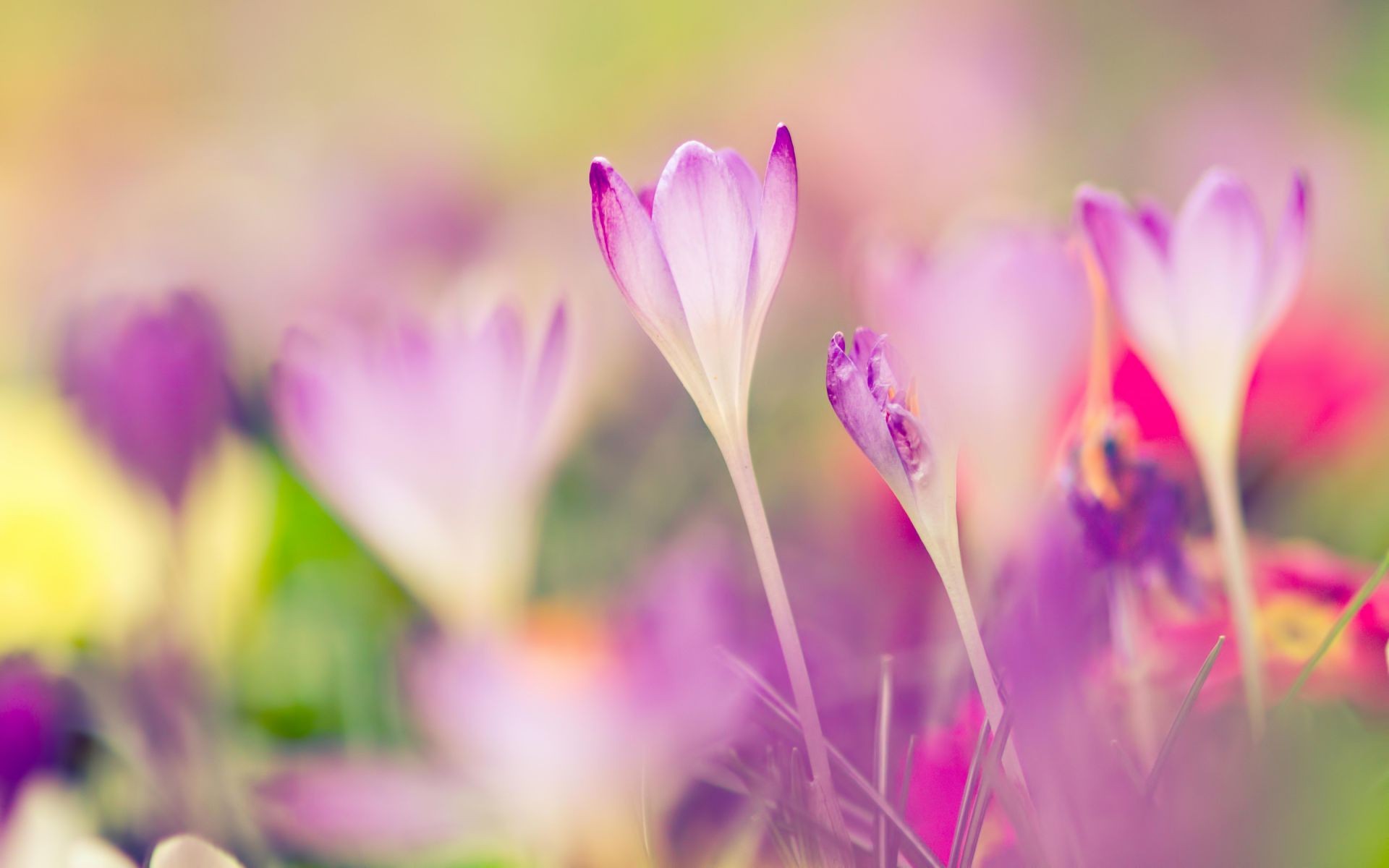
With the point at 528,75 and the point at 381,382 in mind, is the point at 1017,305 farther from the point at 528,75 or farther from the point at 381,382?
the point at 528,75

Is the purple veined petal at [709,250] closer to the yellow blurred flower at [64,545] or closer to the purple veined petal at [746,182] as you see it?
the purple veined petal at [746,182]

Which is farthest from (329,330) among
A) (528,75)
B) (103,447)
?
(528,75)

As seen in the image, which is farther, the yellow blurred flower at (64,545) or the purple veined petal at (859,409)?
the yellow blurred flower at (64,545)

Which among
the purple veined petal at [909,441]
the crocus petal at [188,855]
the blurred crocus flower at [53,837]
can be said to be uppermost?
the purple veined petal at [909,441]

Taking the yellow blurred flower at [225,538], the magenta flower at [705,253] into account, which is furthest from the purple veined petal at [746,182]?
the yellow blurred flower at [225,538]

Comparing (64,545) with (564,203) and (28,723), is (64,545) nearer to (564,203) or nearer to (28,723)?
(28,723)

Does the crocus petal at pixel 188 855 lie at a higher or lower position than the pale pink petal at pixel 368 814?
higher

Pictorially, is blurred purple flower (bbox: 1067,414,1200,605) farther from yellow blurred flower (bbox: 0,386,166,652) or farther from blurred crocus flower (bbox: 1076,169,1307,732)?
yellow blurred flower (bbox: 0,386,166,652)
